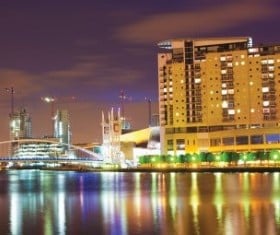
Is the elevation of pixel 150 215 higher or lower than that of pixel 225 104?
lower

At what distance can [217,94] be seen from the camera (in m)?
128

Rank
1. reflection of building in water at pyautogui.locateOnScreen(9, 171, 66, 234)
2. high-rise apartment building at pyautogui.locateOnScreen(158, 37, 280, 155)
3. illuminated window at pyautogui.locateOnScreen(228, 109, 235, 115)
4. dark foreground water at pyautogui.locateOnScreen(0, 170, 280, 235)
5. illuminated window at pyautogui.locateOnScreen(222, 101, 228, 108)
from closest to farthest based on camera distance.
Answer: dark foreground water at pyautogui.locateOnScreen(0, 170, 280, 235) → reflection of building in water at pyautogui.locateOnScreen(9, 171, 66, 234) → high-rise apartment building at pyautogui.locateOnScreen(158, 37, 280, 155) → illuminated window at pyautogui.locateOnScreen(228, 109, 235, 115) → illuminated window at pyautogui.locateOnScreen(222, 101, 228, 108)

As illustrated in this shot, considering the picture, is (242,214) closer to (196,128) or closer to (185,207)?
(185,207)

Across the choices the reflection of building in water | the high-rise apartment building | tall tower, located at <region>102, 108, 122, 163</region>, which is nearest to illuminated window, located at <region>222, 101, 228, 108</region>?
the high-rise apartment building

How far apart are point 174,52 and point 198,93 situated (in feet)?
33.0

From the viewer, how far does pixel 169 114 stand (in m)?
131

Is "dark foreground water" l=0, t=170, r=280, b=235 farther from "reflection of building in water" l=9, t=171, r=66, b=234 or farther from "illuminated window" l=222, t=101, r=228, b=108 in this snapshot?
"illuminated window" l=222, t=101, r=228, b=108

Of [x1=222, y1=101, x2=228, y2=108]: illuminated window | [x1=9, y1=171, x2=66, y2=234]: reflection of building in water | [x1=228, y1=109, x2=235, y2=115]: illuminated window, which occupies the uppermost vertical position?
[x1=222, y1=101, x2=228, y2=108]: illuminated window

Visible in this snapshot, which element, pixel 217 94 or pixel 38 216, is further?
pixel 217 94

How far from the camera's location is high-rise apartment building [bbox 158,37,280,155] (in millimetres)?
121438

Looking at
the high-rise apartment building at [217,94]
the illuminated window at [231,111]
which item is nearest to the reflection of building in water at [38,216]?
the high-rise apartment building at [217,94]

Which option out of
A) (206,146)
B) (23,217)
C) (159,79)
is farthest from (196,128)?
(23,217)

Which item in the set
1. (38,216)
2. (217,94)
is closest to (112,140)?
(217,94)

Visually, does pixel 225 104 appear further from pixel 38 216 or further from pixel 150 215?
pixel 150 215
